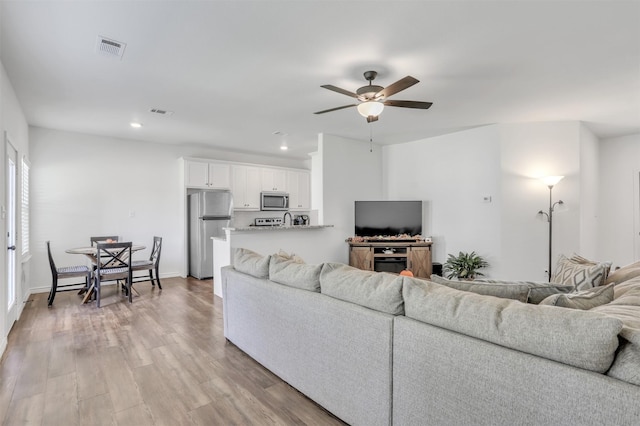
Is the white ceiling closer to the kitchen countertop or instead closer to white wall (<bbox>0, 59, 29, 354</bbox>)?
white wall (<bbox>0, 59, 29, 354</bbox>)

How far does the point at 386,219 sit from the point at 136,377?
14.9ft

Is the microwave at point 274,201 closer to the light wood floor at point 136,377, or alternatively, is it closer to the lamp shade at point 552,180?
the light wood floor at point 136,377

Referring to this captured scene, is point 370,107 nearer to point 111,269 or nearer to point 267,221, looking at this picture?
point 111,269

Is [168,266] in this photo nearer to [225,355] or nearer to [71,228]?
[71,228]

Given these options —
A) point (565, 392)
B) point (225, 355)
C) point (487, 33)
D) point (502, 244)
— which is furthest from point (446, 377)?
point (502, 244)

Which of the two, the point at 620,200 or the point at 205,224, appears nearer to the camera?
the point at 620,200

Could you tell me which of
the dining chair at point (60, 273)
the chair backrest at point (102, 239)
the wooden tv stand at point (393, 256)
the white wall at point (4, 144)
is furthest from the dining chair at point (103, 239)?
the wooden tv stand at point (393, 256)

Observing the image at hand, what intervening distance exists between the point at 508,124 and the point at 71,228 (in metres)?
7.00

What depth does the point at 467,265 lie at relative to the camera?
5.22m

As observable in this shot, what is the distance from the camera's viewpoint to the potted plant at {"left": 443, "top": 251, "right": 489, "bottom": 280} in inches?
205

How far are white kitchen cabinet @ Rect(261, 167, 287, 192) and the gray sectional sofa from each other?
4896 mm

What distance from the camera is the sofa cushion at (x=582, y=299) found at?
4.90ft

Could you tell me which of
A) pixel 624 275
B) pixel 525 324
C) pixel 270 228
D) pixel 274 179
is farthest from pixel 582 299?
pixel 274 179

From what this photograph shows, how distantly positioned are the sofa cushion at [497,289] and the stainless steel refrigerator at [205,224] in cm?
497
